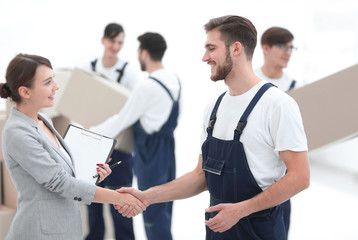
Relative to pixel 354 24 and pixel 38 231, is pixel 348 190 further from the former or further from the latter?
pixel 38 231

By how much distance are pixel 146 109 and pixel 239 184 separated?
1.58 metres

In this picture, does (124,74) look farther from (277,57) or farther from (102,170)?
(102,170)

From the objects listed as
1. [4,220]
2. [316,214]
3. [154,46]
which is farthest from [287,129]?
[316,214]

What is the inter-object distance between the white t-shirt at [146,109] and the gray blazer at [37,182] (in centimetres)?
136

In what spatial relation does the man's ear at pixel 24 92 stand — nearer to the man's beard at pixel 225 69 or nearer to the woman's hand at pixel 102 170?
the woman's hand at pixel 102 170

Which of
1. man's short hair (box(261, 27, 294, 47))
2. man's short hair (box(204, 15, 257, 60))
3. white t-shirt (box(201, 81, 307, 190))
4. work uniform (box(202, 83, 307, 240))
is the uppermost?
man's short hair (box(261, 27, 294, 47))

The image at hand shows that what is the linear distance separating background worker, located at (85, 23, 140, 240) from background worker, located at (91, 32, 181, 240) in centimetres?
10

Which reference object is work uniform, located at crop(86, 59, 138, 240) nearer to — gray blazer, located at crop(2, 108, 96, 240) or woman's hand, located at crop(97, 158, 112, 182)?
woman's hand, located at crop(97, 158, 112, 182)

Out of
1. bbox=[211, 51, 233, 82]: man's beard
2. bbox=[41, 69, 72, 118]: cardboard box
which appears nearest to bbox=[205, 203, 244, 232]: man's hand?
bbox=[211, 51, 233, 82]: man's beard

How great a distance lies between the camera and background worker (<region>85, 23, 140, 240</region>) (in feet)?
10.7

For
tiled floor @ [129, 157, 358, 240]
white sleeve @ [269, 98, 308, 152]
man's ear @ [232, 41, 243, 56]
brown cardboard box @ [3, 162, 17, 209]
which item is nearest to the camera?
white sleeve @ [269, 98, 308, 152]

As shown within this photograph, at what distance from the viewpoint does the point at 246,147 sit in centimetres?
163

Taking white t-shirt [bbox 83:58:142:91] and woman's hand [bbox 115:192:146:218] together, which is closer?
woman's hand [bbox 115:192:146:218]

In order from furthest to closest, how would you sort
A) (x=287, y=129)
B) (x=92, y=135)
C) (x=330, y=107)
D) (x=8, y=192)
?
(x=8, y=192) → (x=330, y=107) → (x=92, y=135) → (x=287, y=129)
